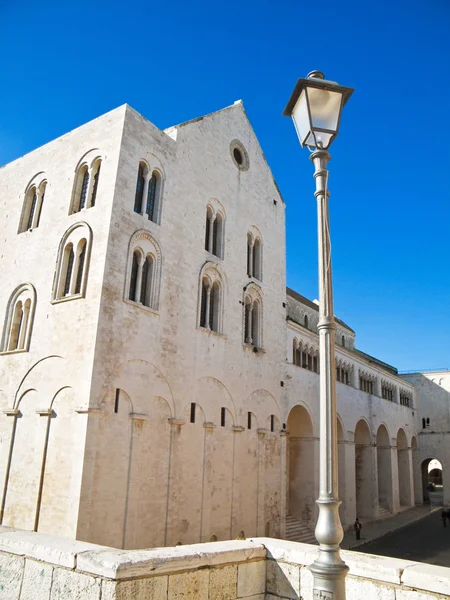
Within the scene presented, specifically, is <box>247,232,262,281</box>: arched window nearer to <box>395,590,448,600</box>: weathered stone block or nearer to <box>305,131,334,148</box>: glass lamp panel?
<box>305,131,334,148</box>: glass lamp panel

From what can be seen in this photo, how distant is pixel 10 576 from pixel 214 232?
16561 mm

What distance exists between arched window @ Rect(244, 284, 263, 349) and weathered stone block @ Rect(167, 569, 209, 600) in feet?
52.3

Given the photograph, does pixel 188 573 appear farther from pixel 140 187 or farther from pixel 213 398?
pixel 140 187

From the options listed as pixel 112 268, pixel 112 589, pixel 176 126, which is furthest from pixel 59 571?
pixel 176 126

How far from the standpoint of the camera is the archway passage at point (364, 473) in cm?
3278

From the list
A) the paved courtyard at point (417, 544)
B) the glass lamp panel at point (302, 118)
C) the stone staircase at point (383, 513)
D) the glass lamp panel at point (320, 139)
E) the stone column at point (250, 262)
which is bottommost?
the paved courtyard at point (417, 544)

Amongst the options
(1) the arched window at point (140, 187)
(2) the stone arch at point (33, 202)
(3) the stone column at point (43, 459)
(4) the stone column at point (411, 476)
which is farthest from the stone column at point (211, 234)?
(4) the stone column at point (411, 476)

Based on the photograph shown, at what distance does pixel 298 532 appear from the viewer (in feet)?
75.7

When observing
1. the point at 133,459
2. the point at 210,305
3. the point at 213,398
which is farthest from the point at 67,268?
the point at 213,398

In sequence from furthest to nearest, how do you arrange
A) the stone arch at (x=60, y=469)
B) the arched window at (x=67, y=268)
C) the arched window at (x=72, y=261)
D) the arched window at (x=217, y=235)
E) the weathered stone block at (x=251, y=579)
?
the arched window at (x=217, y=235) < the arched window at (x=67, y=268) < the arched window at (x=72, y=261) < the stone arch at (x=60, y=469) < the weathered stone block at (x=251, y=579)

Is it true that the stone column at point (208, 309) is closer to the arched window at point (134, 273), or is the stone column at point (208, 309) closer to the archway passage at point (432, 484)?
the arched window at point (134, 273)

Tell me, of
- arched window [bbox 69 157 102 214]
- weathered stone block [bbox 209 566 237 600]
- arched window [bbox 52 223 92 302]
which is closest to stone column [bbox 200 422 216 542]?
arched window [bbox 52 223 92 302]

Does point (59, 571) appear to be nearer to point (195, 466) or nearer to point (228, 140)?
point (195, 466)

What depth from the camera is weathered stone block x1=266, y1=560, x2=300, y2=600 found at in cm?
573
